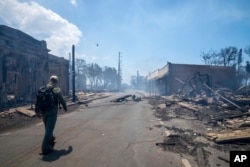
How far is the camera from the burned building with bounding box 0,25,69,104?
59.2 ft

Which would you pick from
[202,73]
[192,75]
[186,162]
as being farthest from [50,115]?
[202,73]

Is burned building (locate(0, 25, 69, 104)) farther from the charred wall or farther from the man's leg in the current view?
the charred wall

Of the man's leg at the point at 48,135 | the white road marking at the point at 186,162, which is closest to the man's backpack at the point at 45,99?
the man's leg at the point at 48,135

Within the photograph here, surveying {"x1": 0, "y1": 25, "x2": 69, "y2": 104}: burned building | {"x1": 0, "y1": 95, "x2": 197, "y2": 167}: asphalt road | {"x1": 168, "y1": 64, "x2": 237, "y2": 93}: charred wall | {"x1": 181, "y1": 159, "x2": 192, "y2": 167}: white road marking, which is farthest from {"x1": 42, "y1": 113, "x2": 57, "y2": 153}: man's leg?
{"x1": 168, "y1": 64, "x2": 237, "y2": 93}: charred wall

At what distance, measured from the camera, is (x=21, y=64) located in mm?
21047

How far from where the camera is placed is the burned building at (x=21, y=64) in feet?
59.2

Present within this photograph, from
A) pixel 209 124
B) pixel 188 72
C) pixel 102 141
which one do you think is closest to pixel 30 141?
pixel 102 141

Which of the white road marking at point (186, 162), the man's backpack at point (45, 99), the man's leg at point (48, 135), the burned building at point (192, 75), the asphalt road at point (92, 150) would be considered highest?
the burned building at point (192, 75)

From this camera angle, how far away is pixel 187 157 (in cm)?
523

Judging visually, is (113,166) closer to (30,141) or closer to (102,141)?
(102,141)

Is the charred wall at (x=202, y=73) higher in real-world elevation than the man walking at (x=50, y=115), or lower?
higher

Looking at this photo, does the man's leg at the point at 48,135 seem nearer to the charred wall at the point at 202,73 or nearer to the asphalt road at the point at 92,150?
the asphalt road at the point at 92,150

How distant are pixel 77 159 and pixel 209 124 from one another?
684 centimetres

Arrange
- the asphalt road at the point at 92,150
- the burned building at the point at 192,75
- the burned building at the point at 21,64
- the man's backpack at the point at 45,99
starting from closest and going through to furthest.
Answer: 1. the asphalt road at the point at 92,150
2. the man's backpack at the point at 45,99
3. the burned building at the point at 21,64
4. the burned building at the point at 192,75
